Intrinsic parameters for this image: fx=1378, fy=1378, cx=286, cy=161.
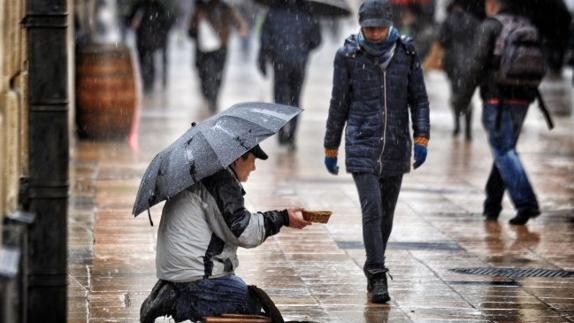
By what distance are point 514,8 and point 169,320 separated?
4.73 meters

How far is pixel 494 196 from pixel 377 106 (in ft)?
10.8

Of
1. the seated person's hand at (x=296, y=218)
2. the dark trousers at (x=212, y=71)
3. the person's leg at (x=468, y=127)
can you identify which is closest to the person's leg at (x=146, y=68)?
the dark trousers at (x=212, y=71)

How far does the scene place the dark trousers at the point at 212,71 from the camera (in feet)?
66.4

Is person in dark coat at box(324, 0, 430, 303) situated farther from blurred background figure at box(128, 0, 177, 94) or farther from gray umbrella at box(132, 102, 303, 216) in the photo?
blurred background figure at box(128, 0, 177, 94)

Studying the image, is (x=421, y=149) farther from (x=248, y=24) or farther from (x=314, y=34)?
(x=248, y=24)

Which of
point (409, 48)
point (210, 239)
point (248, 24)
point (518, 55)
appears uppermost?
point (409, 48)

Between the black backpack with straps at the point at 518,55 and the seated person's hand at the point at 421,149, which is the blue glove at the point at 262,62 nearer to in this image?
the black backpack with straps at the point at 518,55

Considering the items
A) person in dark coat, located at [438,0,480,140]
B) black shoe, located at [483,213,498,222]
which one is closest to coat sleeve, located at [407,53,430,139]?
black shoe, located at [483,213,498,222]

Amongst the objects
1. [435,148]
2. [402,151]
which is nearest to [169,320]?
[402,151]

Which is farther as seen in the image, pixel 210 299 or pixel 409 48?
pixel 409 48

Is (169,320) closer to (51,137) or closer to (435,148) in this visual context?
(51,137)

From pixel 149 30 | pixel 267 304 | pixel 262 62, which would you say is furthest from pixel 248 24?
pixel 267 304

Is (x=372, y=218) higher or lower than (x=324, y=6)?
lower

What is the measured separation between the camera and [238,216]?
6152mm
